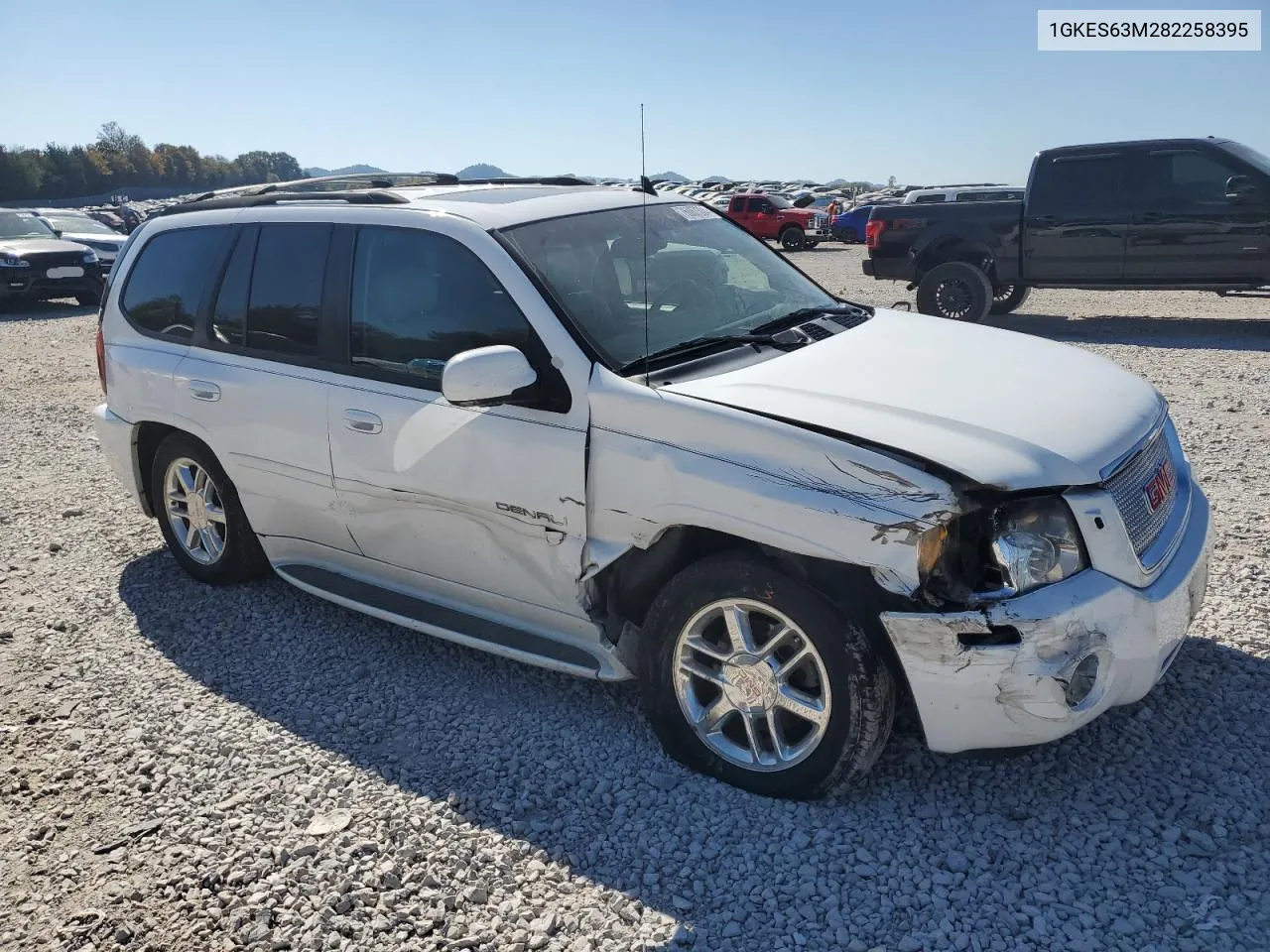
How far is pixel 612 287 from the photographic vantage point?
3.70 m

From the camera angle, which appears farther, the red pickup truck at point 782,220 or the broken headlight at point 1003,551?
the red pickup truck at point 782,220

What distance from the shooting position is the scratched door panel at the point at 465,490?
3.36 meters

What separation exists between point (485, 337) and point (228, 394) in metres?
1.53

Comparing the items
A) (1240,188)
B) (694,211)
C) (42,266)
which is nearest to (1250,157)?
(1240,188)

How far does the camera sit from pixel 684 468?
3.05 m

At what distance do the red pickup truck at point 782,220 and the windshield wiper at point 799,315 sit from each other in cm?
2522

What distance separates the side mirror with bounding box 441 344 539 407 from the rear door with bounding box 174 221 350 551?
3.28ft

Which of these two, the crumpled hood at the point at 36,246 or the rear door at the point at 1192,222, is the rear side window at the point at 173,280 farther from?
the crumpled hood at the point at 36,246

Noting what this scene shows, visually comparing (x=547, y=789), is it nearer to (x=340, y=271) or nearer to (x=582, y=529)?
(x=582, y=529)

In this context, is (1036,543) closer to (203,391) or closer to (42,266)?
(203,391)

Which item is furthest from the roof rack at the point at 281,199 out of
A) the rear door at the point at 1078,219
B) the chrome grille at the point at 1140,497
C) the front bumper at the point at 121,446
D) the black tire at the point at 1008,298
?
the black tire at the point at 1008,298

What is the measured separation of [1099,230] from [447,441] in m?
10.5

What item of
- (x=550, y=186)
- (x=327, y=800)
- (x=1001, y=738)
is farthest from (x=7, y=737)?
(x=1001, y=738)

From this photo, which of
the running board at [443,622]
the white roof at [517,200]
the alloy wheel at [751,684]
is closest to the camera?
the alloy wheel at [751,684]
